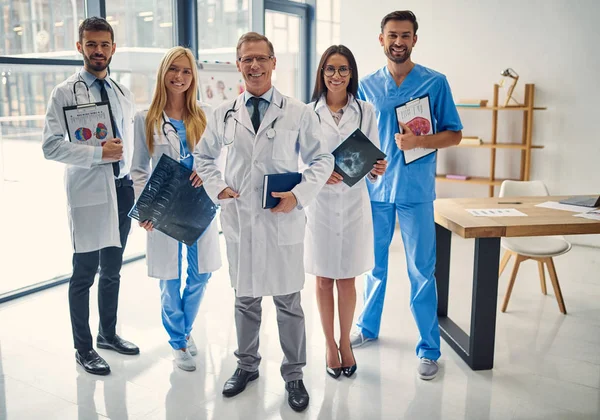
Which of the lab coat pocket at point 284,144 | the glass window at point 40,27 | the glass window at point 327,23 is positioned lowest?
the lab coat pocket at point 284,144

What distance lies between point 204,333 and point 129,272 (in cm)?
143

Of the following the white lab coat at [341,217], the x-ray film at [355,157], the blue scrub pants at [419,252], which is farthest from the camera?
the blue scrub pants at [419,252]

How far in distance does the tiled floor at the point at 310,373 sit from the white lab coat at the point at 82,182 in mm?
649

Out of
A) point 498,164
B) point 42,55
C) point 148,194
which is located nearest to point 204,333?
point 148,194

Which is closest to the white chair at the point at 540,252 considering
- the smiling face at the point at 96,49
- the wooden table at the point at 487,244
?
the wooden table at the point at 487,244

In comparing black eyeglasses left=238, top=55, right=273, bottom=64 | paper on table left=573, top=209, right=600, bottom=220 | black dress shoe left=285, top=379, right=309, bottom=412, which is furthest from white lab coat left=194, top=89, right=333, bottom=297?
paper on table left=573, top=209, right=600, bottom=220

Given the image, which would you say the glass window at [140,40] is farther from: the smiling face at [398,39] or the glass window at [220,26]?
the smiling face at [398,39]

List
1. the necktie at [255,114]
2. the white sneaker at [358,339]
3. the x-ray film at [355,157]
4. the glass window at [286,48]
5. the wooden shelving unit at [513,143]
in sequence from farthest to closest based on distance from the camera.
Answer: the glass window at [286,48] → the wooden shelving unit at [513,143] → the white sneaker at [358,339] → the x-ray film at [355,157] → the necktie at [255,114]

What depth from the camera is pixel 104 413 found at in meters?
2.47

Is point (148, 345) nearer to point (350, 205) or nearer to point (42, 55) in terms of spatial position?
point (350, 205)

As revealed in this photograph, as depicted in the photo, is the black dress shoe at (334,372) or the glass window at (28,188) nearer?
the black dress shoe at (334,372)

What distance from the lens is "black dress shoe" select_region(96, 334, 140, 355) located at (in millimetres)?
3053

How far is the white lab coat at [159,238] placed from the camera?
2713 mm

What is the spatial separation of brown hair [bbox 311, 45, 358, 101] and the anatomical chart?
97 cm
